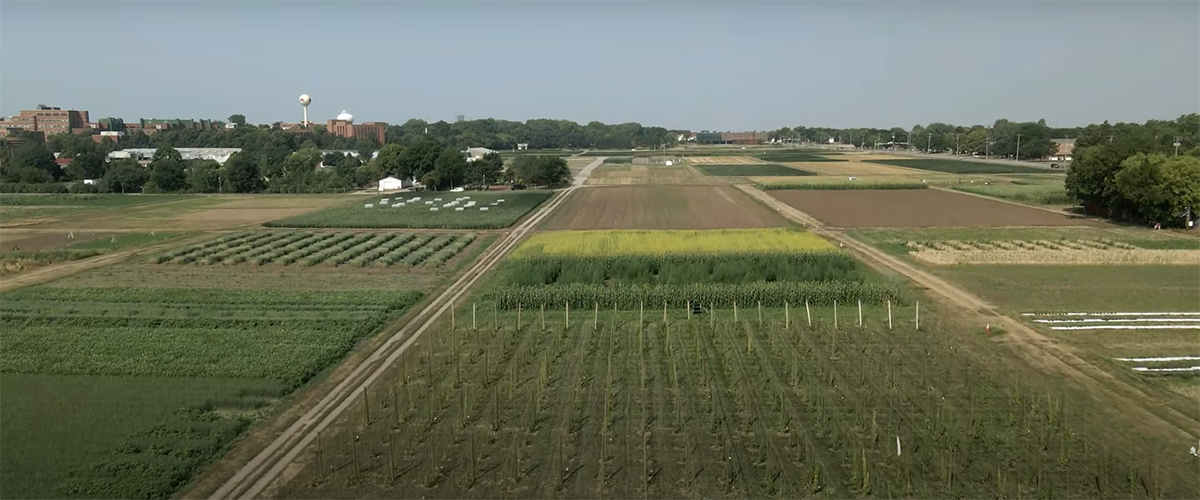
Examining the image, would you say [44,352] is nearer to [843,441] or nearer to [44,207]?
[843,441]

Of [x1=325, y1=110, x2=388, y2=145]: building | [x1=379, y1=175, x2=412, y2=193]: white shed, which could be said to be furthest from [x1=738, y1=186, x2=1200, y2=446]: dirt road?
[x1=325, y1=110, x2=388, y2=145]: building

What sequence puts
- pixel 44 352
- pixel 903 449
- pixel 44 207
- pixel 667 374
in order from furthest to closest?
pixel 44 207 → pixel 44 352 → pixel 667 374 → pixel 903 449

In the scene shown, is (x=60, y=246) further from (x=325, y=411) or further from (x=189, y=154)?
(x=189, y=154)

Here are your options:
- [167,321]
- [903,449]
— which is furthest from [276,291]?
[903,449]

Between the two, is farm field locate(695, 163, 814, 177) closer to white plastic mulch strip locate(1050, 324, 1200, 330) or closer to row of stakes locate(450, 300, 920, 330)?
row of stakes locate(450, 300, 920, 330)

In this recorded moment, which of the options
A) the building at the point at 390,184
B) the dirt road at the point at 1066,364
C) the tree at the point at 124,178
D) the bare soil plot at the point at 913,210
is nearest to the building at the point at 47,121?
the tree at the point at 124,178
